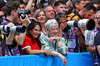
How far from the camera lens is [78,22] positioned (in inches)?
170

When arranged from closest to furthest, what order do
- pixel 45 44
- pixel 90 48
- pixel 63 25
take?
pixel 45 44, pixel 63 25, pixel 90 48

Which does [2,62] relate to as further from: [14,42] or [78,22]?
[78,22]

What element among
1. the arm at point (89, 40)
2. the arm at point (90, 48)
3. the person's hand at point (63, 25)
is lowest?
the arm at point (90, 48)

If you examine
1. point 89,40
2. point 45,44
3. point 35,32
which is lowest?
point 89,40

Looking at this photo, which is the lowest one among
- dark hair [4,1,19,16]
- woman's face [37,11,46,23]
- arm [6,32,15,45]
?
arm [6,32,15,45]

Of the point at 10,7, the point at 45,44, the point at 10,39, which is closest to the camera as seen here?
the point at 10,39

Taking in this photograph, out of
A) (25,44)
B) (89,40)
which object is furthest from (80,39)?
(25,44)

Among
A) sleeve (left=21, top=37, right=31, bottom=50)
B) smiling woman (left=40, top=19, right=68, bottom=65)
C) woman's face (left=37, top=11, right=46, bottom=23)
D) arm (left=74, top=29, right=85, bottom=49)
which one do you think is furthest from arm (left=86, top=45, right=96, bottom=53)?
sleeve (left=21, top=37, right=31, bottom=50)

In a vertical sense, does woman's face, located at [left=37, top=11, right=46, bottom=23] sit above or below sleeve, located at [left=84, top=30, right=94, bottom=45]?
above

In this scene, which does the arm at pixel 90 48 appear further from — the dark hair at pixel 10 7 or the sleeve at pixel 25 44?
the dark hair at pixel 10 7

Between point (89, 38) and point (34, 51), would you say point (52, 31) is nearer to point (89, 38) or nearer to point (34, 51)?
point (34, 51)

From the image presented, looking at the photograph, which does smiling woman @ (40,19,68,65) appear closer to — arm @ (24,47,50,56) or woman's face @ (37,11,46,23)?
arm @ (24,47,50,56)

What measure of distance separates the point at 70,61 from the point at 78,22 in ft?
2.55

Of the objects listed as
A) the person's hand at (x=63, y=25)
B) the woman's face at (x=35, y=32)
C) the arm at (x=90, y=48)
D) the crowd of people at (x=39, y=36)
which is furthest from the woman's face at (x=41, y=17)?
the arm at (x=90, y=48)
